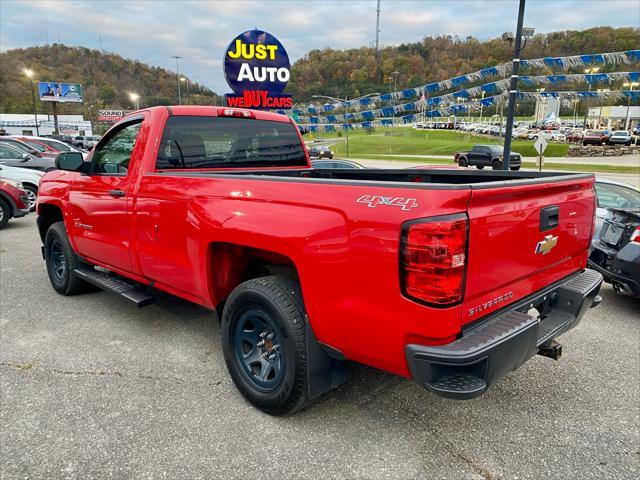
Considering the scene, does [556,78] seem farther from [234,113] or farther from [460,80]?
[234,113]

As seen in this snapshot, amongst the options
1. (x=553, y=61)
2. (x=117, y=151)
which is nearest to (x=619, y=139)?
(x=553, y=61)

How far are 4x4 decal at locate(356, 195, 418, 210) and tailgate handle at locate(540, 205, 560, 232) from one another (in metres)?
0.90

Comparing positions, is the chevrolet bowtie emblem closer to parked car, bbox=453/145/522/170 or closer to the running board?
the running board

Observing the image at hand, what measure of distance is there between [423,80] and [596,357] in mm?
74232

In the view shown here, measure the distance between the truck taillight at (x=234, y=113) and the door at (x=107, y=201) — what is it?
0.69 m

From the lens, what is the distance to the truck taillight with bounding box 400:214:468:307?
73.6 inches

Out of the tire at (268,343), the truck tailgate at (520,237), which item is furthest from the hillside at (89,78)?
the truck tailgate at (520,237)

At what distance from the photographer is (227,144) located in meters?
4.02

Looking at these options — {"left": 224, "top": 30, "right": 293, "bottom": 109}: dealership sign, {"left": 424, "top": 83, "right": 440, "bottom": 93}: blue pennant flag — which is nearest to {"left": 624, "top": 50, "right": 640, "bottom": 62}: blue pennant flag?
{"left": 424, "top": 83, "right": 440, "bottom": 93}: blue pennant flag

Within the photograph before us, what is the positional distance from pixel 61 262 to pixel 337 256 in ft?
14.1

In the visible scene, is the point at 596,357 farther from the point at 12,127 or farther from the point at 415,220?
the point at 12,127

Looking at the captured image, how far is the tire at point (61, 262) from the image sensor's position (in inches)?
188

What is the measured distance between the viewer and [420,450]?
2.47 metres

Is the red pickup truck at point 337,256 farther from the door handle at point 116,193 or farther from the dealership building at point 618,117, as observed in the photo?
the dealership building at point 618,117
